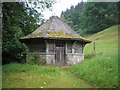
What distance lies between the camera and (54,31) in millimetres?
29672

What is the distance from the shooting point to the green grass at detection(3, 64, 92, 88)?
644 inches

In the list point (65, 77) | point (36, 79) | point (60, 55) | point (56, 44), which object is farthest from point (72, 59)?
point (36, 79)

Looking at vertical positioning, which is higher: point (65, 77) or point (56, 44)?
point (56, 44)

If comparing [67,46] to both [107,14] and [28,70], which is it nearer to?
[28,70]

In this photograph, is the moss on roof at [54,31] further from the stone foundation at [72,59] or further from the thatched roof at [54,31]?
the stone foundation at [72,59]

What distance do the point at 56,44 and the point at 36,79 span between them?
38.0 ft

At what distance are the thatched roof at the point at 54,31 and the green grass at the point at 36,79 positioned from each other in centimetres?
743

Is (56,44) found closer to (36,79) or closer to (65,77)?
(65,77)

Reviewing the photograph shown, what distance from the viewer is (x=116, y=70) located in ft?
63.6

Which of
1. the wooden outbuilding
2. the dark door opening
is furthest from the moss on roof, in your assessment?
the dark door opening

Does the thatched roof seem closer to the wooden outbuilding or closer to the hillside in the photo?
the wooden outbuilding

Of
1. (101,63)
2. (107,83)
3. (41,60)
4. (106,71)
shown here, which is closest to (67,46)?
(41,60)

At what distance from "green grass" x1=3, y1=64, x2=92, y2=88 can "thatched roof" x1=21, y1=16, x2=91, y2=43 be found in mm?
7432

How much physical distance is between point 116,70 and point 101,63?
2547 mm
